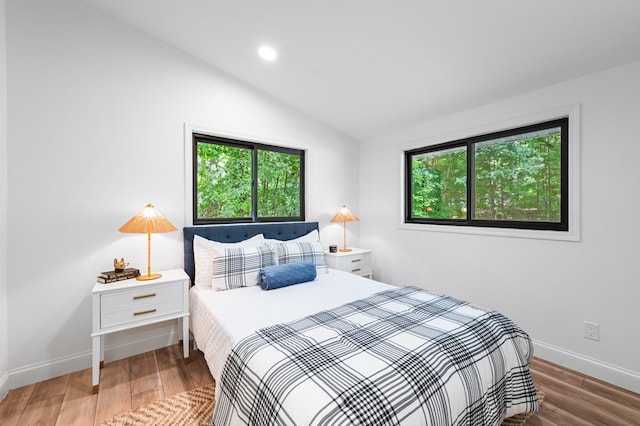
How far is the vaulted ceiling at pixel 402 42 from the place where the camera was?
1848 mm

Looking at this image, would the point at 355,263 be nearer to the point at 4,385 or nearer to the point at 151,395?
the point at 151,395

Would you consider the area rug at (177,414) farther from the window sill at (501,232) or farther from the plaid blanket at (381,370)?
the window sill at (501,232)

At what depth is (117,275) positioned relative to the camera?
87.0 inches

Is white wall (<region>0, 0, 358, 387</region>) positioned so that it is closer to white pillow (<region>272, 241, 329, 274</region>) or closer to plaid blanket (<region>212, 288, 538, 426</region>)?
white pillow (<region>272, 241, 329, 274</region>)

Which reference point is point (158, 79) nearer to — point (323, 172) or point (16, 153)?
point (16, 153)

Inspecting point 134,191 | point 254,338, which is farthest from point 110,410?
point 134,191

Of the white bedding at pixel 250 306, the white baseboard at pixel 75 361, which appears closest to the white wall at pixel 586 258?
the white bedding at pixel 250 306

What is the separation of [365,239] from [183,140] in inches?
99.8

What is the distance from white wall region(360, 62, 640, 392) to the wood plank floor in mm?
242

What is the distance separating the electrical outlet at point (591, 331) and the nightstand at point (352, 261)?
2035 millimetres

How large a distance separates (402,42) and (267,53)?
1.16 meters

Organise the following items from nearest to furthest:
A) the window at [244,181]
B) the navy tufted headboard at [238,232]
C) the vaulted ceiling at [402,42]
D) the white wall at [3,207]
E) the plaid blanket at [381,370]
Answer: the plaid blanket at [381,370] → the vaulted ceiling at [402,42] → the white wall at [3,207] → the navy tufted headboard at [238,232] → the window at [244,181]

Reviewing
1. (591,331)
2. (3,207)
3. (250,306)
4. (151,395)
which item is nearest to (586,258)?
(591,331)

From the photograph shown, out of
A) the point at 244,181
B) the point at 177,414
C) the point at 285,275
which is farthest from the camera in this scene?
the point at 244,181
